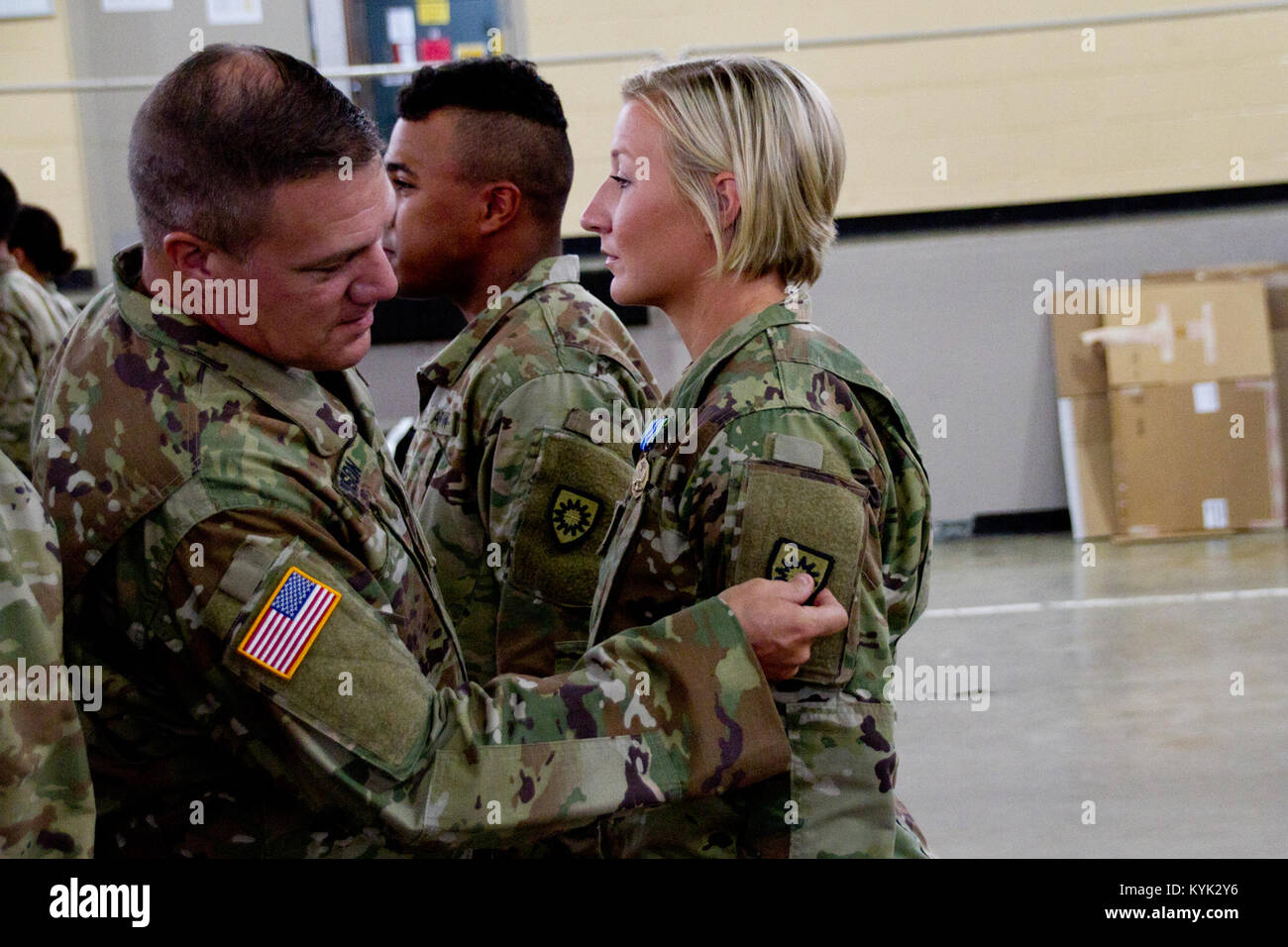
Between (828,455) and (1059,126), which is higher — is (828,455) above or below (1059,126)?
below

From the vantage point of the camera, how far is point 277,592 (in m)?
1.19

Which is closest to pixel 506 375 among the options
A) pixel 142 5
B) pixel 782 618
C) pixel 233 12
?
pixel 782 618

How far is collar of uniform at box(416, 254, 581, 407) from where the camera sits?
2.07m

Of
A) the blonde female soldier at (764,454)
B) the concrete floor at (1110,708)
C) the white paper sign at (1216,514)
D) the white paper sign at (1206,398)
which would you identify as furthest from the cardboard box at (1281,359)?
the blonde female soldier at (764,454)

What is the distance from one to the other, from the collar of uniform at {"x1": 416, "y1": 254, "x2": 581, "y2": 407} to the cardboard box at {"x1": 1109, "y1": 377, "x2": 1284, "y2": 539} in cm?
484

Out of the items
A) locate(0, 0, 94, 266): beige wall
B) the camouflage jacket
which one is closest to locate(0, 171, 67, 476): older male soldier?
locate(0, 0, 94, 266): beige wall

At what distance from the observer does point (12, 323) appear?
162 inches

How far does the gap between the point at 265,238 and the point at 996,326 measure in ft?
19.0

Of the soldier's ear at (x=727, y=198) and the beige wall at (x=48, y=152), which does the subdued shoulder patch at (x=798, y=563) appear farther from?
the beige wall at (x=48, y=152)

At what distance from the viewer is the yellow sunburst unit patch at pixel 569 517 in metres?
1.89

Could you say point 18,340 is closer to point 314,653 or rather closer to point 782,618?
point 314,653

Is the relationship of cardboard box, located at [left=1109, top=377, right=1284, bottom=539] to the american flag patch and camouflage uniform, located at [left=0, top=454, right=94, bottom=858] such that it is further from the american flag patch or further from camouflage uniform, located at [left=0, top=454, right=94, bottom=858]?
camouflage uniform, located at [left=0, top=454, right=94, bottom=858]
